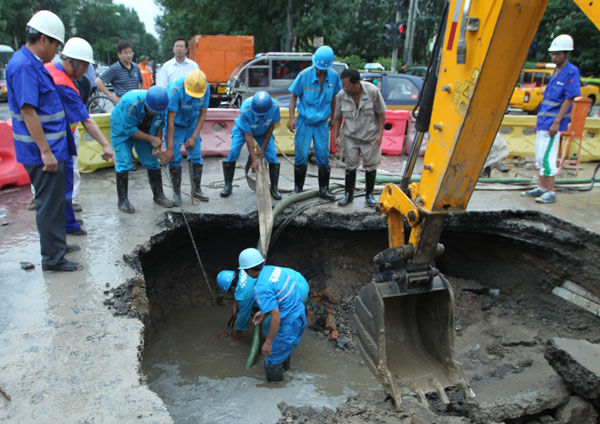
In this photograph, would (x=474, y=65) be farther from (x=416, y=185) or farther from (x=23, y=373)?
(x=23, y=373)

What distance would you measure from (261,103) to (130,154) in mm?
1644

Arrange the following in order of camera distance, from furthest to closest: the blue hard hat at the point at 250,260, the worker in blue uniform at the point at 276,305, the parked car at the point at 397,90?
the parked car at the point at 397,90
the blue hard hat at the point at 250,260
the worker in blue uniform at the point at 276,305

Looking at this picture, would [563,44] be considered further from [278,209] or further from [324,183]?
[278,209]

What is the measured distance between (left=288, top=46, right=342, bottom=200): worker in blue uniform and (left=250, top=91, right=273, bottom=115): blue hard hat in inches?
15.9

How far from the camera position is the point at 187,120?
17.9ft

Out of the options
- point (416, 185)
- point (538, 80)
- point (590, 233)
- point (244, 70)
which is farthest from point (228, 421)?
point (538, 80)

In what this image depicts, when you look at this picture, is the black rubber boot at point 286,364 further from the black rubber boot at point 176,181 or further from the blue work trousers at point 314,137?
the blue work trousers at point 314,137

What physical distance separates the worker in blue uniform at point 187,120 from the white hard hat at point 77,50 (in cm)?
109

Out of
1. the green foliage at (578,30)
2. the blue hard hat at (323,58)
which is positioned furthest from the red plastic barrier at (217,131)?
the green foliage at (578,30)

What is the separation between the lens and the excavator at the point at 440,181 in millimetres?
2391

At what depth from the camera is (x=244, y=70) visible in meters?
12.7

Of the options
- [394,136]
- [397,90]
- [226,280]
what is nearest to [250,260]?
[226,280]

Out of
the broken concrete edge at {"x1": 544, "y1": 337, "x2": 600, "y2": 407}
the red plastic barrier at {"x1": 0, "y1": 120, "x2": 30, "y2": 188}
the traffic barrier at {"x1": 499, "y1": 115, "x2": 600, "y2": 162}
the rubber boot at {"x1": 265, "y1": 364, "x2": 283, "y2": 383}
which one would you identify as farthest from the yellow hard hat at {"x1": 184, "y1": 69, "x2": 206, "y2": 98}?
the traffic barrier at {"x1": 499, "y1": 115, "x2": 600, "y2": 162}

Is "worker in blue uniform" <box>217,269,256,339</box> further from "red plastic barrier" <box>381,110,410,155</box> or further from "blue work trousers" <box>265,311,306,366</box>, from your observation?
"red plastic barrier" <box>381,110,410,155</box>
